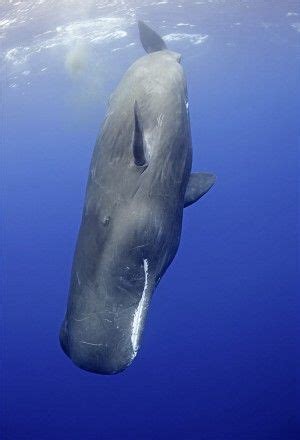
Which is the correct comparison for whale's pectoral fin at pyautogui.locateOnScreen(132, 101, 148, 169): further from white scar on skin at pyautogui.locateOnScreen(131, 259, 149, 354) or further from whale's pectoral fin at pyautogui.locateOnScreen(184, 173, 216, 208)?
white scar on skin at pyautogui.locateOnScreen(131, 259, 149, 354)

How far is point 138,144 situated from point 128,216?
76 centimetres

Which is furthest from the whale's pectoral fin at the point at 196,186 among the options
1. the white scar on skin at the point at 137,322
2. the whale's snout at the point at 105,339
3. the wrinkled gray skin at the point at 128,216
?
the whale's snout at the point at 105,339

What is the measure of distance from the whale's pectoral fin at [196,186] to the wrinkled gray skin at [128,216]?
0.6 inches

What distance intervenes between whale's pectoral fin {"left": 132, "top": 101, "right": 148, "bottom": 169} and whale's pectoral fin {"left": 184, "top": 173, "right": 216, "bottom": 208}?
114cm

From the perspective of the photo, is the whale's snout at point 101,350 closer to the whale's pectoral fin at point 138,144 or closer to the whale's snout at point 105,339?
the whale's snout at point 105,339

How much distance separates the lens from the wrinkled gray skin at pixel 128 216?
15.2 ft

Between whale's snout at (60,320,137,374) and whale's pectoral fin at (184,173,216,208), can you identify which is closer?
whale's snout at (60,320,137,374)

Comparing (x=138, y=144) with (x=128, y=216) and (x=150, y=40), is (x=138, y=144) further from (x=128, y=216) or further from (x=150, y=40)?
(x=150, y=40)

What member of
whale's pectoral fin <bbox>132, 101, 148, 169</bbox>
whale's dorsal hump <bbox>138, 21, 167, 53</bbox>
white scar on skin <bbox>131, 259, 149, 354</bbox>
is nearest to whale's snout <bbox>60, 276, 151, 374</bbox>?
white scar on skin <bbox>131, 259, 149, 354</bbox>

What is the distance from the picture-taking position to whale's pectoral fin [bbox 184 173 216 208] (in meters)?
6.35

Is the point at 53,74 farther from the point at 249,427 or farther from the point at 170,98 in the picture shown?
the point at 170,98

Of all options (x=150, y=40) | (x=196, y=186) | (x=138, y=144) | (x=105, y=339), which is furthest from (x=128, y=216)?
(x=150, y=40)

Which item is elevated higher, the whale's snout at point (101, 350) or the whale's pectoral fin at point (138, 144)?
the whale's pectoral fin at point (138, 144)

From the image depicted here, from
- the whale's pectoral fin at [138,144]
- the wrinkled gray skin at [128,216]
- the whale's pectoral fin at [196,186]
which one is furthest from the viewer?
the whale's pectoral fin at [196,186]
